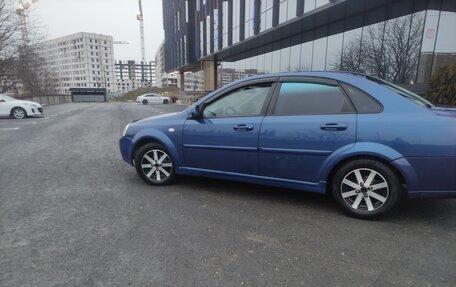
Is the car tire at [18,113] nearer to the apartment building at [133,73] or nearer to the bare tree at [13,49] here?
the bare tree at [13,49]

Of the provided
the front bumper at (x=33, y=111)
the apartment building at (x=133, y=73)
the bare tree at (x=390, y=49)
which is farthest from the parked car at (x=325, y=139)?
the apartment building at (x=133, y=73)

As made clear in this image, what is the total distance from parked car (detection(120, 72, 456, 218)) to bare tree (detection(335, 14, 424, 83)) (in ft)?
38.2

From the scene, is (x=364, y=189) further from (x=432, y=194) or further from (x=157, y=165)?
(x=157, y=165)

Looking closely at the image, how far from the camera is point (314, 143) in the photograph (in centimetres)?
360

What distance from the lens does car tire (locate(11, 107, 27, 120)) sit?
16484mm

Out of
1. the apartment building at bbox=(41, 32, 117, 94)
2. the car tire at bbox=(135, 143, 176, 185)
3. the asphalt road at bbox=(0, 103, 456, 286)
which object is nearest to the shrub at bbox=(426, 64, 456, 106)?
the asphalt road at bbox=(0, 103, 456, 286)

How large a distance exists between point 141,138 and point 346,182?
2.95 metres

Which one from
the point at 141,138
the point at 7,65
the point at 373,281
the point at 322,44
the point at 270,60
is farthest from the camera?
the point at 7,65

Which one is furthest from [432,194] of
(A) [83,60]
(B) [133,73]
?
(B) [133,73]

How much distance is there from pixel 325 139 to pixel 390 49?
43.6 feet

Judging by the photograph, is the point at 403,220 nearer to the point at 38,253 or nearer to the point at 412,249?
the point at 412,249

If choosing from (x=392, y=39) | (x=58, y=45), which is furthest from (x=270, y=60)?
(x=58, y=45)

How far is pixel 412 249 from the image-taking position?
2.91 meters

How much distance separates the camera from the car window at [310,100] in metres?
3.65
